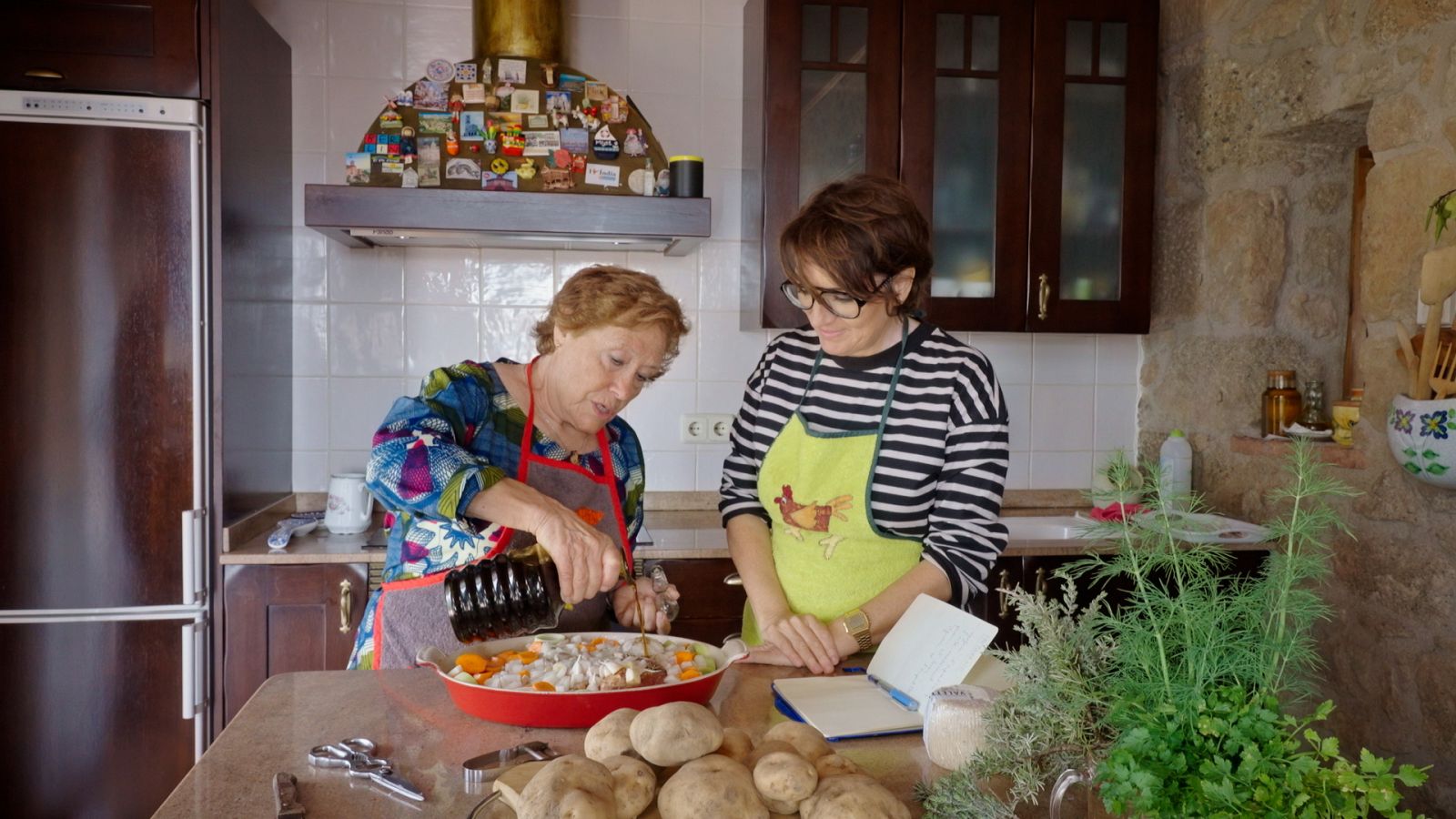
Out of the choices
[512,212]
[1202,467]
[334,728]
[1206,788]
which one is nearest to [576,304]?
[334,728]

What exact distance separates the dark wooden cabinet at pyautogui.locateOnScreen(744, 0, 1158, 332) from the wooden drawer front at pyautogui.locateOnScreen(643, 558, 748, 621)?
2.23ft

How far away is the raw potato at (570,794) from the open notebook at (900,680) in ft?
1.35

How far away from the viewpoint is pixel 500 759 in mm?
1057

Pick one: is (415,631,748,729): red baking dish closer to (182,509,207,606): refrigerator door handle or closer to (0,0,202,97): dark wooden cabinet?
(182,509,207,606): refrigerator door handle

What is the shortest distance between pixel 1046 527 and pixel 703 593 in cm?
104

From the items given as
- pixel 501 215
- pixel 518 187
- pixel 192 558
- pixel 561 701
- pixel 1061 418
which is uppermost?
pixel 518 187

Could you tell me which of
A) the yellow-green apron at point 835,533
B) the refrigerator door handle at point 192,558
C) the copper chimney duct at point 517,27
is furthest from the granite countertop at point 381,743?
the copper chimney duct at point 517,27

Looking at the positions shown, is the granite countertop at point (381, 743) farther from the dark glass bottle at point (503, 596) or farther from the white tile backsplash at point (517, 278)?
the white tile backsplash at point (517, 278)

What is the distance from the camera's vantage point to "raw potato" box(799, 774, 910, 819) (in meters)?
0.78

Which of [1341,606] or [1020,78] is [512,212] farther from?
[1341,606]

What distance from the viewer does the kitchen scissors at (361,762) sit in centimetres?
100

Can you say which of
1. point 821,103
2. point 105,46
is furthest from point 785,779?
point 105,46

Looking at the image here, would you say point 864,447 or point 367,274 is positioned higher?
point 367,274

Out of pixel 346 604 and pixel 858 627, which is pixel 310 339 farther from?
pixel 858 627
